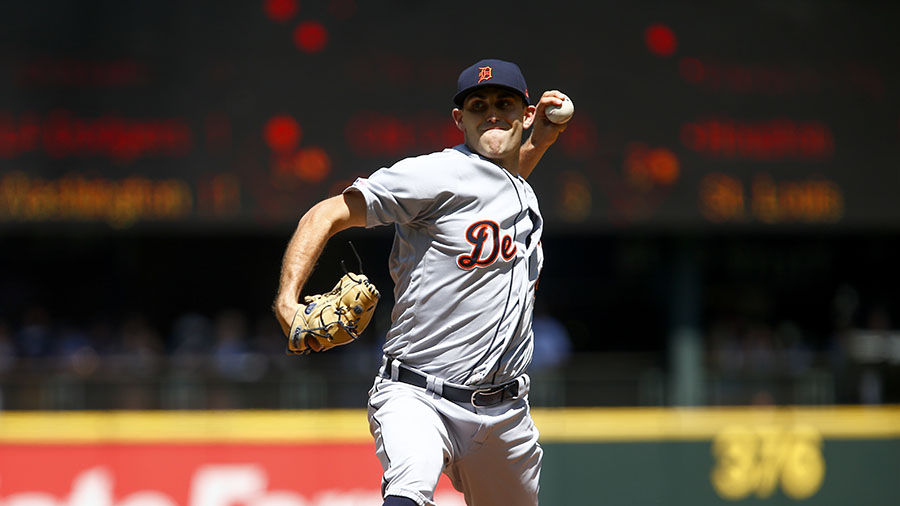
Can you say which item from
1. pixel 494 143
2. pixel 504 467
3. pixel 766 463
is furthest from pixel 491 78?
pixel 766 463

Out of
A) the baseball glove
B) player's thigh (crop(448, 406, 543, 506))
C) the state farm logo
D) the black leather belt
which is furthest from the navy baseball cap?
the state farm logo

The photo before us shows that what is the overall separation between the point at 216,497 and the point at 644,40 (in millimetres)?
4197

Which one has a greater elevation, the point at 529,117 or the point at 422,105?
the point at 422,105

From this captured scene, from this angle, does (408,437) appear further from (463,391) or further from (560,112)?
(560,112)

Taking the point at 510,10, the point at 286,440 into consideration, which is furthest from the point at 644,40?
the point at 286,440

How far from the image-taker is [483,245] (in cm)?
300

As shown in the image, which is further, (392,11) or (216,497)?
(392,11)

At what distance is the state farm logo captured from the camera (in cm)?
582

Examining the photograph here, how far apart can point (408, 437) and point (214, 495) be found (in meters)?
3.32

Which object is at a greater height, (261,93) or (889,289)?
(261,93)

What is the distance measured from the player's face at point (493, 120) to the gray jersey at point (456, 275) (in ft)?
0.21

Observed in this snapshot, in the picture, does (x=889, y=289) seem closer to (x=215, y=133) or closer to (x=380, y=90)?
(x=380, y=90)

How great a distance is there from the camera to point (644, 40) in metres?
7.76

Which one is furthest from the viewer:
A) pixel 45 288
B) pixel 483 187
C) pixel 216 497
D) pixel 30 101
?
pixel 45 288
